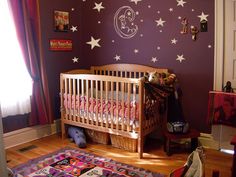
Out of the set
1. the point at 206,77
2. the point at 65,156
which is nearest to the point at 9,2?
the point at 65,156

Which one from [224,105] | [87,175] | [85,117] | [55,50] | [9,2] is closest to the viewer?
[87,175]

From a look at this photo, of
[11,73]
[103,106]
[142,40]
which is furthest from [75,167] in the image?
[142,40]

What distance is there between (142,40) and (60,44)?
1241mm

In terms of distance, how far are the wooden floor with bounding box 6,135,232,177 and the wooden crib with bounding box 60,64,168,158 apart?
171mm

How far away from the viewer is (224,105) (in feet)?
9.30

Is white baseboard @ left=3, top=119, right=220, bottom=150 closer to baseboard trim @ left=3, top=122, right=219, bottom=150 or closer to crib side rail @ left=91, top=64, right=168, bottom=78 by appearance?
baseboard trim @ left=3, top=122, right=219, bottom=150

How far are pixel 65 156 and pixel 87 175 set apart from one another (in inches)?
21.2

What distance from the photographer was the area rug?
99.2 inches

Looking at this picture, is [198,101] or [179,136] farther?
[198,101]

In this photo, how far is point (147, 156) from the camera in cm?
296

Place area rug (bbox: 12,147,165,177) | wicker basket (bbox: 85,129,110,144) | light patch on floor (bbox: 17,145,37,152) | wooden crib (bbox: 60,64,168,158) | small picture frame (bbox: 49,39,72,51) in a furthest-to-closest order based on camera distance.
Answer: small picture frame (bbox: 49,39,72,51), wicker basket (bbox: 85,129,110,144), light patch on floor (bbox: 17,145,37,152), wooden crib (bbox: 60,64,168,158), area rug (bbox: 12,147,165,177)

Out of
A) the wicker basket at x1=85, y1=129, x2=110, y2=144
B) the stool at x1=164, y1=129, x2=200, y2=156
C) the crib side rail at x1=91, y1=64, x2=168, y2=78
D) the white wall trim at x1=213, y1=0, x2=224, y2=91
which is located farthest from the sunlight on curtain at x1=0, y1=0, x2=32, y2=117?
the white wall trim at x1=213, y1=0, x2=224, y2=91

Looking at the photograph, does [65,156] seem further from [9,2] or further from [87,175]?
[9,2]

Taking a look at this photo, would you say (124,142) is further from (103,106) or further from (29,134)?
(29,134)
